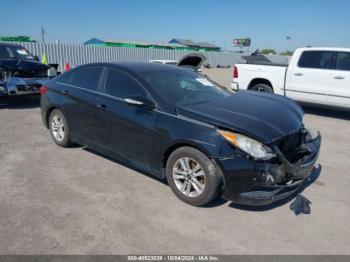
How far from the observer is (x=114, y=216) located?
3.57 meters

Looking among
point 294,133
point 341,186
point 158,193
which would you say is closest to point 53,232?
point 158,193

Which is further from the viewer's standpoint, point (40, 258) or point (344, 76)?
point (344, 76)

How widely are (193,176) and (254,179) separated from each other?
72 cm

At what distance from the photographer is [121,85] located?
14.8 feet

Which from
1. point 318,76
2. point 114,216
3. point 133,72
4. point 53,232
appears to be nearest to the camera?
point 53,232

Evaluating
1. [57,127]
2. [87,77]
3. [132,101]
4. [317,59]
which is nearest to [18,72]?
[57,127]

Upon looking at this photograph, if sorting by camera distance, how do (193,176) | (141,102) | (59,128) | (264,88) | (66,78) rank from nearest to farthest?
1. (193,176)
2. (141,102)
3. (66,78)
4. (59,128)
5. (264,88)

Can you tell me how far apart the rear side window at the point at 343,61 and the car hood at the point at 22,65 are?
8.14m

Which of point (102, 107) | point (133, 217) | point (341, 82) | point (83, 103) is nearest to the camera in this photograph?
point (133, 217)

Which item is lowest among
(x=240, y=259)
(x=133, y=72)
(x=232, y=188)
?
(x=240, y=259)

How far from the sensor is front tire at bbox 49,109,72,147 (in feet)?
18.0

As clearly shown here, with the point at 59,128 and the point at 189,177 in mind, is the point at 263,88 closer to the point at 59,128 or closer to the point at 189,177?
the point at 59,128

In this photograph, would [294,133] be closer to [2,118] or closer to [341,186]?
[341,186]

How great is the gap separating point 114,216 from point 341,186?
310cm
